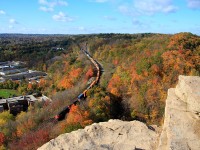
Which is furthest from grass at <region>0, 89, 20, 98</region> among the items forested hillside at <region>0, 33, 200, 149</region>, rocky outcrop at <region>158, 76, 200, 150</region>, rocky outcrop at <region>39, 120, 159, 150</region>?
rocky outcrop at <region>158, 76, 200, 150</region>

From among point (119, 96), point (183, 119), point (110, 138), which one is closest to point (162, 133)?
point (183, 119)

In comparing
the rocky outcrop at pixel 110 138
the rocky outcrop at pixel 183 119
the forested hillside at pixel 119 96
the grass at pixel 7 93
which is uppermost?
the rocky outcrop at pixel 183 119

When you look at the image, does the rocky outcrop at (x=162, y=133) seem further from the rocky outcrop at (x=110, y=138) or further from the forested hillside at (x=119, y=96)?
the forested hillside at (x=119, y=96)

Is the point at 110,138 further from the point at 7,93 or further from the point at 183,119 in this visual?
the point at 7,93

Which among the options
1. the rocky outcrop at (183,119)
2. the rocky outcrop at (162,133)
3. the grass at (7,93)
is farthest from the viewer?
the grass at (7,93)

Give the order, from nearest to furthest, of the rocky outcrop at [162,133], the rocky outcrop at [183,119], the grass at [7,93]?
the rocky outcrop at [183,119], the rocky outcrop at [162,133], the grass at [7,93]

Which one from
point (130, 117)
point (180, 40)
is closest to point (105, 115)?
point (130, 117)

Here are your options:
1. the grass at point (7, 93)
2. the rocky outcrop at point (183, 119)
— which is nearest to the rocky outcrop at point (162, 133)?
the rocky outcrop at point (183, 119)

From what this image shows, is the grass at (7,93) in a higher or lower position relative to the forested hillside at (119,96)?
lower
